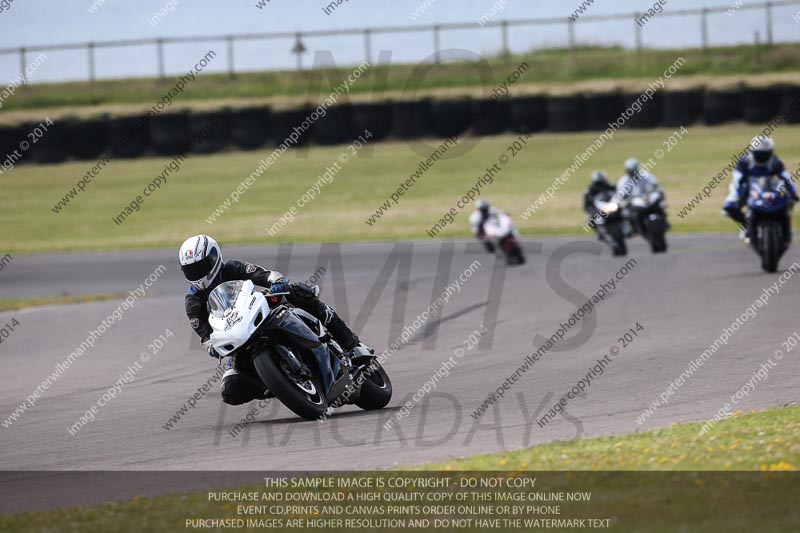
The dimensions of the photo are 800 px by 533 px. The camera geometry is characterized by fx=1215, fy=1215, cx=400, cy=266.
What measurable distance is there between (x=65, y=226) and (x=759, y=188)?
21651 millimetres

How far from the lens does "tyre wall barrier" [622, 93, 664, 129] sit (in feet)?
110

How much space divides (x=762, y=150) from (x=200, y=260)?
30.3ft

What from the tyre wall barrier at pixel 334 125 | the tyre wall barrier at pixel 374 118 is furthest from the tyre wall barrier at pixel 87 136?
the tyre wall barrier at pixel 374 118

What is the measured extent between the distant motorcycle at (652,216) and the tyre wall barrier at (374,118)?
15164 mm

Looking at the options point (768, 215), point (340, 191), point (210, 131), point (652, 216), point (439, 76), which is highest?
point (768, 215)

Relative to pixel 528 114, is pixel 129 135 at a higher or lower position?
higher

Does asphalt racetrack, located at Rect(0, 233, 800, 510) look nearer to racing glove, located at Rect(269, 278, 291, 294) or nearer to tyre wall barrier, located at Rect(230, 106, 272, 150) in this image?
racing glove, located at Rect(269, 278, 291, 294)

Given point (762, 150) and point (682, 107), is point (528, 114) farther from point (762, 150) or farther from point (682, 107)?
point (762, 150)

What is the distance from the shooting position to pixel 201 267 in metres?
8.67

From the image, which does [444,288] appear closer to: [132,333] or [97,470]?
[132,333]

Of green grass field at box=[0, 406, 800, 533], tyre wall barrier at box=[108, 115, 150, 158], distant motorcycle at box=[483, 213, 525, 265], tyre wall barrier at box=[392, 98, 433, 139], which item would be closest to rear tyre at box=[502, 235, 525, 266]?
distant motorcycle at box=[483, 213, 525, 265]

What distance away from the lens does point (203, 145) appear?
36781 mm

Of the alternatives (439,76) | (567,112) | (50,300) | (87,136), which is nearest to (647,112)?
(567,112)

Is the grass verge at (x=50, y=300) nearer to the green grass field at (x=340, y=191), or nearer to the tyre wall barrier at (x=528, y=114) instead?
the green grass field at (x=340, y=191)
